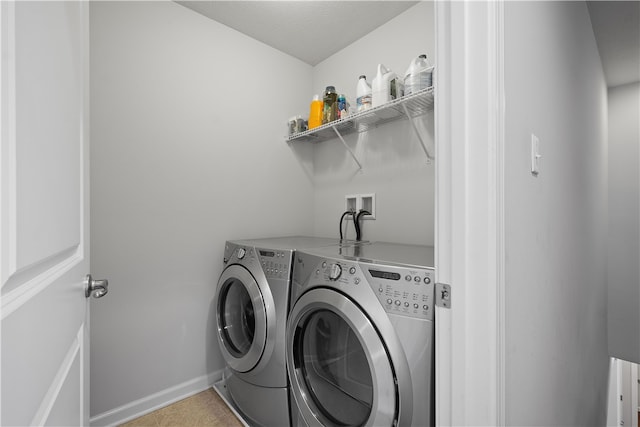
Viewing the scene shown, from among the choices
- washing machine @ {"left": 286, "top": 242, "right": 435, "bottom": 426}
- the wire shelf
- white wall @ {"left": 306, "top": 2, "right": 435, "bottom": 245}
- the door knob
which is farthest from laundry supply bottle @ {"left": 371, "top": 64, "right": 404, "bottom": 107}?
the door knob

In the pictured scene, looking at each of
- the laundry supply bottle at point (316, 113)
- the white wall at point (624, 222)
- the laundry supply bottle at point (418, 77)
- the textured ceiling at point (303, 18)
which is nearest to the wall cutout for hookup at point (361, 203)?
the laundry supply bottle at point (316, 113)

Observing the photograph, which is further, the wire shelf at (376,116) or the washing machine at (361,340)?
the wire shelf at (376,116)

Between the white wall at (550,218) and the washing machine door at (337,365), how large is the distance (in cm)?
36

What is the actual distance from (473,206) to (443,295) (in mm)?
236

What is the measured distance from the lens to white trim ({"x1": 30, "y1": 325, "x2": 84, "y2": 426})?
46 cm

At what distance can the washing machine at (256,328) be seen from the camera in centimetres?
142

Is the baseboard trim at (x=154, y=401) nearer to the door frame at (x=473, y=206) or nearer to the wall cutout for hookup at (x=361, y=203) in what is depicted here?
the wall cutout for hookup at (x=361, y=203)

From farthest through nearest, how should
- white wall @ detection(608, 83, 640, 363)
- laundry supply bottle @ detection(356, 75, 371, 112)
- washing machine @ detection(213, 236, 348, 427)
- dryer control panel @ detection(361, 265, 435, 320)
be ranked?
1. white wall @ detection(608, 83, 640, 363)
2. laundry supply bottle @ detection(356, 75, 371, 112)
3. washing machine @ detection(213, 236, 348, 427)
4. dryer control panel @ detection(361, 265, 435, 320)

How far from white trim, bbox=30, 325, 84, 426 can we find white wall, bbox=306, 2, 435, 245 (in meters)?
1.64

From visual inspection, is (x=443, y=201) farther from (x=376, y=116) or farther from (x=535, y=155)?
(x=376, y=116)

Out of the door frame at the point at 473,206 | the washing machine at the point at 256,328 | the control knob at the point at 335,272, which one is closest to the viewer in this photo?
the door frame at the point at 473,206

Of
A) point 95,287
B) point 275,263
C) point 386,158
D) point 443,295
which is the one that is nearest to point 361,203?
point 386,158

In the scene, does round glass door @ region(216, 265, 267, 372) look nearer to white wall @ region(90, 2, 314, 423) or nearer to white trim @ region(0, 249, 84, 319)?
white wall @ region(90, 2, 314, 423)

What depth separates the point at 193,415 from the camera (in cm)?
168
